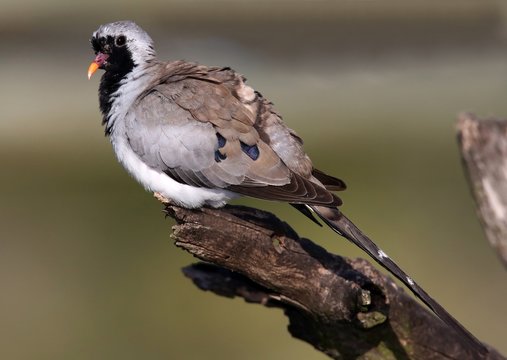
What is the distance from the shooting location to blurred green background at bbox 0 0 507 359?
10773mm

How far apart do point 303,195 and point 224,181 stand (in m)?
0.52

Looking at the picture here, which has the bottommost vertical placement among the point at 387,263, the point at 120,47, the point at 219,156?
the point at 387,263

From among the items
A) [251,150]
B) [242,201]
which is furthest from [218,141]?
[242,201]

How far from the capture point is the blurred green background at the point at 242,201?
10.8 metres

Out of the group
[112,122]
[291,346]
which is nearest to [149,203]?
[291,346]

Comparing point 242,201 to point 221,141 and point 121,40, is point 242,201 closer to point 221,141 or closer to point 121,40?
point 121,40

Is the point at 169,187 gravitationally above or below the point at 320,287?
above

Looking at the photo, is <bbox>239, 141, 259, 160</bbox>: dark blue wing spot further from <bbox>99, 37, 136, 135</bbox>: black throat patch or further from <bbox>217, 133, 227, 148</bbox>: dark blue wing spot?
<bbox>99, 37, 136, 135</bbox>: black throat patch

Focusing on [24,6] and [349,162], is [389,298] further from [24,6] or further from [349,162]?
[24,6]

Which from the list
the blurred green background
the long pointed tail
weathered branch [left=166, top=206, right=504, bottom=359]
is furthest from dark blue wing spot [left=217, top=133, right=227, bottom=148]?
the blurred green background

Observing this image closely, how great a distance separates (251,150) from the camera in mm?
6434

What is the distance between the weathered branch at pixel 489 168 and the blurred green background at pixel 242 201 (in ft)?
16.2

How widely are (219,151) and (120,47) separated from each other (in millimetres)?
1361

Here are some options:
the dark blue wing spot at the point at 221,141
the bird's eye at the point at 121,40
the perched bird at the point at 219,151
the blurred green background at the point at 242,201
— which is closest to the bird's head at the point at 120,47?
the bird's eye at the point at 121,40
